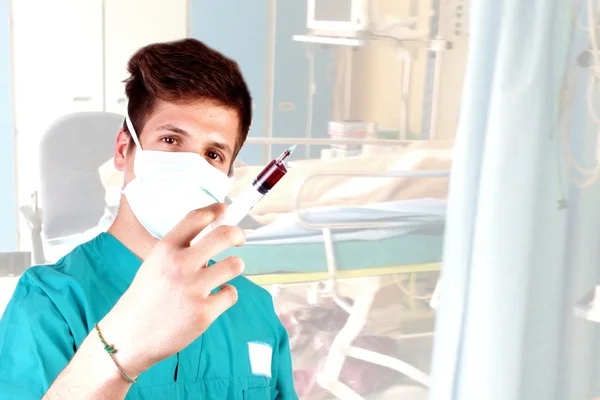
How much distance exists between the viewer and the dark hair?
3.64ft

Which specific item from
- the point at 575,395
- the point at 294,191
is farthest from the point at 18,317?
the point at 575,395

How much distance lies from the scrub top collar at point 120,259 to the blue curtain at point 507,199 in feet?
3.04

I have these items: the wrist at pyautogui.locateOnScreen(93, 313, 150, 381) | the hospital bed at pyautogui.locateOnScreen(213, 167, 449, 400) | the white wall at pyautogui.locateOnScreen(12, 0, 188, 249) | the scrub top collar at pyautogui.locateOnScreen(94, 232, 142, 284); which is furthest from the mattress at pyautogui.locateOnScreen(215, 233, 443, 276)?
the wrist at pyautogui.locateOnScreen(93, 313, 150, 381)

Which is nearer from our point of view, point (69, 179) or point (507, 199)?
point (69, 179)

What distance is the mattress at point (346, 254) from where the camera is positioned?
1.86 meters

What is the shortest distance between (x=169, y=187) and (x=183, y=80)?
0.21 m

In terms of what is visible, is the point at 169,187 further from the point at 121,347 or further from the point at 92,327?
the point at 121,347

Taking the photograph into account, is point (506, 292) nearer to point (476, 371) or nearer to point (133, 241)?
point (476, 371)

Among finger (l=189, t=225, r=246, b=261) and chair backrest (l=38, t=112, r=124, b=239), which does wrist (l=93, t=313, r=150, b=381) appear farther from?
chair backrest (l=38, t=112, r=124, b=239)

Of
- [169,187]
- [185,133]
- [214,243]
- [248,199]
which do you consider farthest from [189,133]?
[214,243]

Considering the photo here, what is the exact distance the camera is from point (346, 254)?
1985mm

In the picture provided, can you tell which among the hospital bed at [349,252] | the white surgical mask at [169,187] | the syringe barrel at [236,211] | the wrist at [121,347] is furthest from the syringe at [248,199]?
the hospital bed at [349,252]

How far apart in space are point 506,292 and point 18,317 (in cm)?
128

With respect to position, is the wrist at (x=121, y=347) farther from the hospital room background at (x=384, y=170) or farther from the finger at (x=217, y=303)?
the hospital room background at (x=384, y=170)
